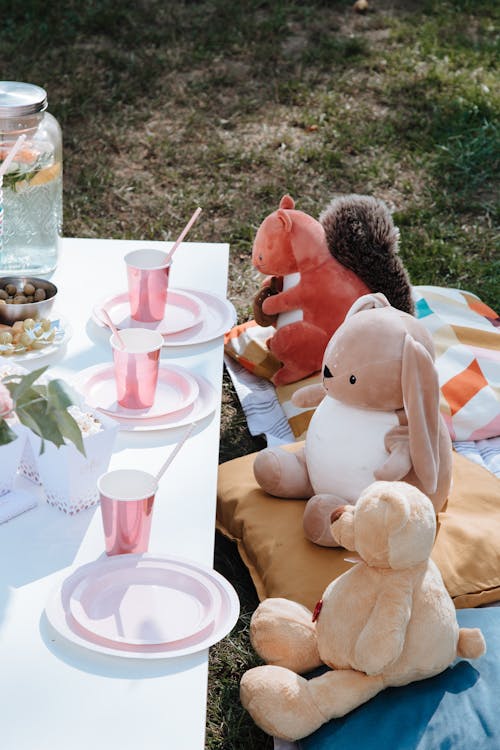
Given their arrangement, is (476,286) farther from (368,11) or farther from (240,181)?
(368,11)

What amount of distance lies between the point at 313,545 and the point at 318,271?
2.31 ft

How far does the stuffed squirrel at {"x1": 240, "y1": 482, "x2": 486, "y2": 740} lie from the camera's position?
50.6 inches

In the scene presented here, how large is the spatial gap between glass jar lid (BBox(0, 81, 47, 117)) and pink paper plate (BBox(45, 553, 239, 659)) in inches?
36.6

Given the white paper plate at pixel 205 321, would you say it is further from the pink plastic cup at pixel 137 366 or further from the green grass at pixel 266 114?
the green grass at pixel 266 114

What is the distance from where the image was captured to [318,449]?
1707 millimetres

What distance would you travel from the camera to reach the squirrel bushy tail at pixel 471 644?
1.41 meters

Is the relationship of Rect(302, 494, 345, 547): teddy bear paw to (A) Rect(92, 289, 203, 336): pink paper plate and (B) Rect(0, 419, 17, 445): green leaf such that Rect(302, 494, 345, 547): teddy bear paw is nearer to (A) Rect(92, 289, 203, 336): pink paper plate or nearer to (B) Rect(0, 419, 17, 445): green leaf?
(A) Rect(92, 289, 203, 336): pink paper plate

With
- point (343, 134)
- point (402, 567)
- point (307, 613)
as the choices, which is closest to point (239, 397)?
point (307, 613)

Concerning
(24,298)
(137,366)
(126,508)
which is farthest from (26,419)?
(24,298)

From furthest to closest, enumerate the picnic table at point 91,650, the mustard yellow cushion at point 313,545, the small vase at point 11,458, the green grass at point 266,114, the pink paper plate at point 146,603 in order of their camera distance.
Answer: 1. the green grass at point 266,114
2. the mustard yellow cushion at point 313,545
3. the small vase at point 11,458
4. the pink paper plate at point 146,603
5. the picnic table at point 91,650

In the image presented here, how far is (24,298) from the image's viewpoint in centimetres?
168

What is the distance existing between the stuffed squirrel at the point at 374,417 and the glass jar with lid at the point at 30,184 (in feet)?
2.09

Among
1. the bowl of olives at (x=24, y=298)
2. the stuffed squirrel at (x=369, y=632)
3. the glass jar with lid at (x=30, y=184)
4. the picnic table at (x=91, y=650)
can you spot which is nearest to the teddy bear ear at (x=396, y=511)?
the stuffed squirrel at (x=369, y=632)

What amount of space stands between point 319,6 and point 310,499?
3573 mm
